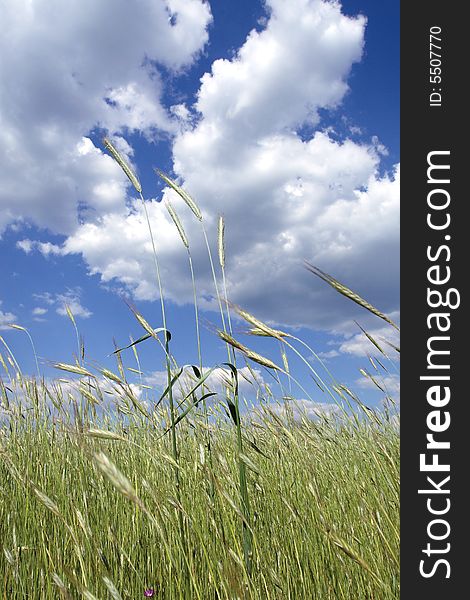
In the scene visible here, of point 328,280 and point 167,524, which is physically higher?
point 328,280

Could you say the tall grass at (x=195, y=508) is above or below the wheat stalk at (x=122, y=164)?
below

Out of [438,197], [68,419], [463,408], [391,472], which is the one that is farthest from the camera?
[68,419]

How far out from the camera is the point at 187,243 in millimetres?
1785

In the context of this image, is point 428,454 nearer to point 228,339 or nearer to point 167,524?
point 228,339

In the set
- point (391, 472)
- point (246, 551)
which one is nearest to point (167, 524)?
point (246, 551)

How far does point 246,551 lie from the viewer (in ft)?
4.92

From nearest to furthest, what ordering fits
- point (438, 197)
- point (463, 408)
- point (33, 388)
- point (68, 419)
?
point (463, 408)
point (438, 197)
point (68, 419)
point (33, 388)

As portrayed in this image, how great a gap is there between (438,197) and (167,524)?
53.2 inches

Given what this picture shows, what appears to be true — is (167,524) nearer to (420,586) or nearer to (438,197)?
(420,586)

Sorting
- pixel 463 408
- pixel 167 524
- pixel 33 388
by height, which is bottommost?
pixel 167 524

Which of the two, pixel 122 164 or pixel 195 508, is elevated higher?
pixel 122 164

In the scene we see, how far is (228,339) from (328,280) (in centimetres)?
34

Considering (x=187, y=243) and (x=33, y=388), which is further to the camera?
(x=33, y=388)

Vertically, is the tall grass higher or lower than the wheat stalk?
lower
